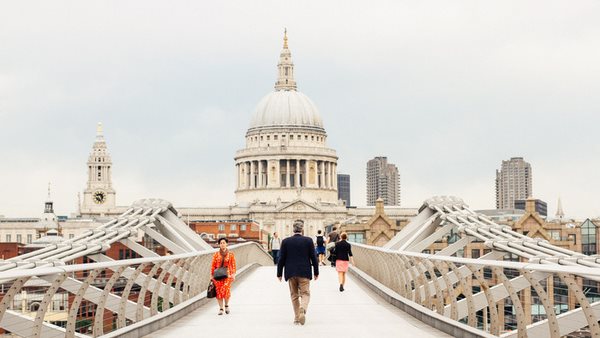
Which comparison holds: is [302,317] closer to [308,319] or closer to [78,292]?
[308,319]

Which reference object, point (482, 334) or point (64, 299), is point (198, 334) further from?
point (482, 334)

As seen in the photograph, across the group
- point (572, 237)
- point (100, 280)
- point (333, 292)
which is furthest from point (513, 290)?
point (572, 237)

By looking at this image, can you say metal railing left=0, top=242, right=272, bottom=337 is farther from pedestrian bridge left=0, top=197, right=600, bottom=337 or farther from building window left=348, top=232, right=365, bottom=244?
building window left=348, top=232, right=365, bottom=244

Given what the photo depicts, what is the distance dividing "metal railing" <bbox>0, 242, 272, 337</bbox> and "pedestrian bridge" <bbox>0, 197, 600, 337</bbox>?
0.02 m

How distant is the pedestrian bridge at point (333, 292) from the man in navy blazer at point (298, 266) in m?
0.39

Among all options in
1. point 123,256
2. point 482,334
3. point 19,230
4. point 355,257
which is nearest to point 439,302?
point 482,334

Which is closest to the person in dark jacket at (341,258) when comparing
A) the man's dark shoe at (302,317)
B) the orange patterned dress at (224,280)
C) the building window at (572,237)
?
the orange patterned dress at (224,280)

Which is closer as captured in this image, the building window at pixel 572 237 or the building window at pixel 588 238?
the building window at pixel 572 237

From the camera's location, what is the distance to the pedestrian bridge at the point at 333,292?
13.9 m

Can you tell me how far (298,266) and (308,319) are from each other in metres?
1.32

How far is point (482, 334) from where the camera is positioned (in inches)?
629

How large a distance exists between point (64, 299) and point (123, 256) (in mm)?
65380

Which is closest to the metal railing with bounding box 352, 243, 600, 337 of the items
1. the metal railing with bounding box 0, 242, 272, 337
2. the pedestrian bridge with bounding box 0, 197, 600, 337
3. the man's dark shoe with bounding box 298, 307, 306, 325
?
the pedestrian bridge with bounding box 0, 197, 600, 337

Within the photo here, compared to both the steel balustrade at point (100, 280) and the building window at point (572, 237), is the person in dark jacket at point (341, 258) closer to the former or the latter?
the steel balustrade at point (100, 280)
